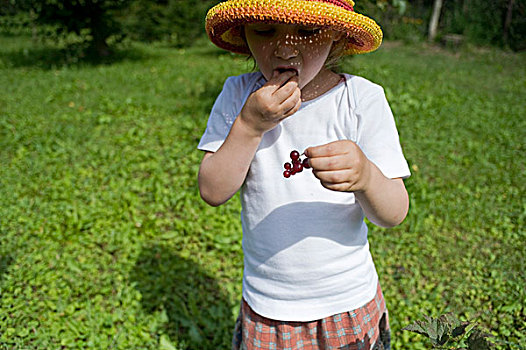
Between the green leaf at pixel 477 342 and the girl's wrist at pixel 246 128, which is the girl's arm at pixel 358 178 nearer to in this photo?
the girl's wrist at pixel 246 128

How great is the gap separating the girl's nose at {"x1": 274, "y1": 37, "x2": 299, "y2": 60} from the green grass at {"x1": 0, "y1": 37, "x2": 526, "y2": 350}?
112 centimetres

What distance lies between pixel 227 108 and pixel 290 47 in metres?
0.31

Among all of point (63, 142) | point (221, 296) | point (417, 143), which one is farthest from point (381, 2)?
point (63, 142)

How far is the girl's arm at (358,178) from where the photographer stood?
38.3 inches

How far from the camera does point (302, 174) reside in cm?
123

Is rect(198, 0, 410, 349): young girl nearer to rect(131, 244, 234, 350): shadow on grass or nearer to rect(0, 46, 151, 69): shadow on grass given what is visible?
Result: rect(131, 244, 234, 350): shadow on grass

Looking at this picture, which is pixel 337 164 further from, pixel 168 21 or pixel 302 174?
pixel 168 21

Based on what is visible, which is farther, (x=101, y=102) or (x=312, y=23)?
(x=101, y=102)

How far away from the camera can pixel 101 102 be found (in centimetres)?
584

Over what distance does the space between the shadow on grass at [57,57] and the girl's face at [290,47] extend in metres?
9.28

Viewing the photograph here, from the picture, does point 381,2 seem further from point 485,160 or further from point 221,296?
point 221,296

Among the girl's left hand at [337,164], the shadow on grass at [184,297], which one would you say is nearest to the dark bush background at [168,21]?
the shadow on grass at [184,297]

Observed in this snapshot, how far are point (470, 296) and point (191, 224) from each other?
1.92m

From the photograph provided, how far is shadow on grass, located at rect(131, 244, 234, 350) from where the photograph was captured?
2.42m
